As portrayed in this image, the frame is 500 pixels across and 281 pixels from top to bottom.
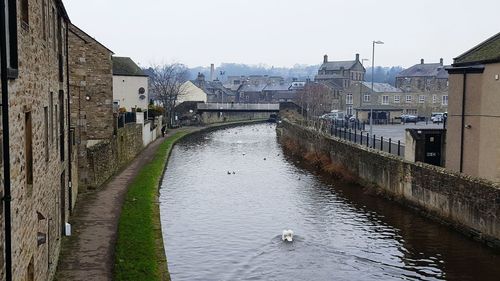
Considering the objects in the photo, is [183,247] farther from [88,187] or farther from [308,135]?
[308,135]

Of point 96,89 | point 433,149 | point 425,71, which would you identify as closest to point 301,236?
point 433,149

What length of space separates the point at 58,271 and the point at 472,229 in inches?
579

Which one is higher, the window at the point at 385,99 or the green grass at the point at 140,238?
the window at the point at 385,99

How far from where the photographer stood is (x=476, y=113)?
25.8 metres

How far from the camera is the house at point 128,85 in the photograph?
185 feet

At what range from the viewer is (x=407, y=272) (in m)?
18.8

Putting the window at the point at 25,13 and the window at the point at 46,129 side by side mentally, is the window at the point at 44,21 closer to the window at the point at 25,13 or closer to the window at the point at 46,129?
the window at the point at 46,129

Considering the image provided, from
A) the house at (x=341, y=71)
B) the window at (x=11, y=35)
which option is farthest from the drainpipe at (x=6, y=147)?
the house at (x=341, y=71)

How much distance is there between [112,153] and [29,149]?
77.6 ft

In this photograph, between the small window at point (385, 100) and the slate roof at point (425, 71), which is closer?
the small window at point (385, 100)

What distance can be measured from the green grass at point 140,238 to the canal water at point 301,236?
30.6 inches

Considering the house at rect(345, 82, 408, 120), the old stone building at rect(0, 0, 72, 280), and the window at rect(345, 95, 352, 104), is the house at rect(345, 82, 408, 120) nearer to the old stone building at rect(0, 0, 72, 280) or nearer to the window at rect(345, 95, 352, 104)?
the window at rect(345, 95, 352, 104)

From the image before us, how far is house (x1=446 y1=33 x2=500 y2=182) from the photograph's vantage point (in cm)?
2436

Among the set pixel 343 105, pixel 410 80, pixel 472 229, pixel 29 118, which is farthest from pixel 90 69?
pixel 410 80
